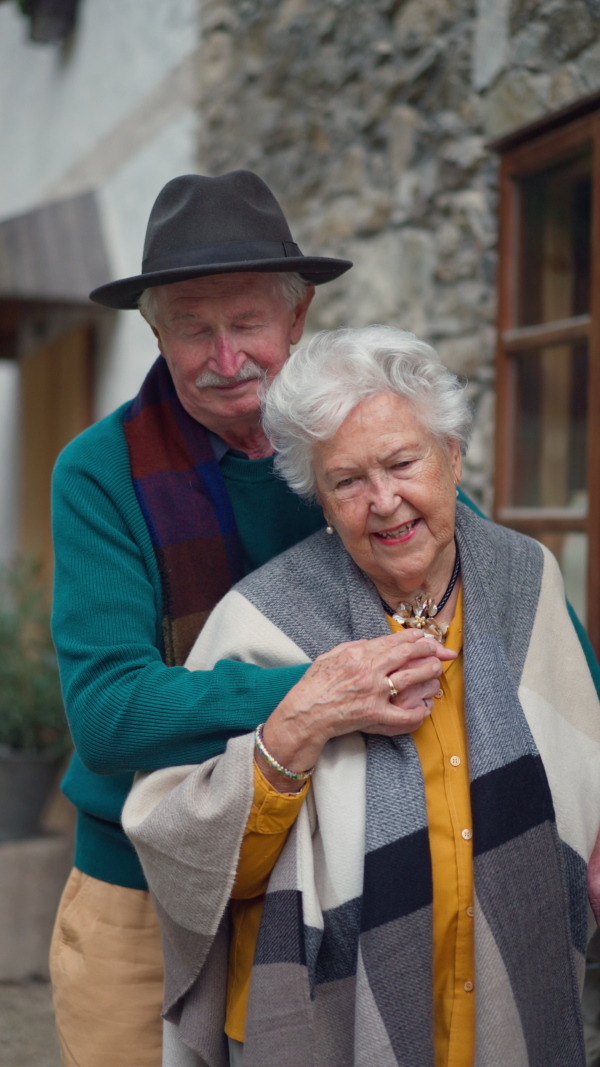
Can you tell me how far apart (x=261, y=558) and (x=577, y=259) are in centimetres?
176

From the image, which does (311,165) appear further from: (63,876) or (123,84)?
(63,876)

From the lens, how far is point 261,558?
6.56ft

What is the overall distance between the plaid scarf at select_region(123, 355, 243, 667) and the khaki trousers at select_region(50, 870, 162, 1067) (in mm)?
535

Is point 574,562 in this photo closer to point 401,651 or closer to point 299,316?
point 299,316

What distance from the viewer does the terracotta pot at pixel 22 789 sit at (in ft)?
14.0

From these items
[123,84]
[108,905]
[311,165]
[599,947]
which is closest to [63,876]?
[108,905]

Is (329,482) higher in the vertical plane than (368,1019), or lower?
higher

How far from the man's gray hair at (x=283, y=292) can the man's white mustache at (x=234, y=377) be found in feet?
0.55

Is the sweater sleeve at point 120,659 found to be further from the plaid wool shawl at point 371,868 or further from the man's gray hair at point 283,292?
the man's gray hair at point 283,292

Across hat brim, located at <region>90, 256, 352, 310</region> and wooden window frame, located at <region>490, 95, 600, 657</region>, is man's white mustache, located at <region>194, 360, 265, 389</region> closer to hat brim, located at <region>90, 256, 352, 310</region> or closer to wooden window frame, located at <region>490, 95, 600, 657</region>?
hat brim, located at <region>90, 256, 352, 310</region>

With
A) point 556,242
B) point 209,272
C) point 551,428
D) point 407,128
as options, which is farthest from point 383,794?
point 407,128

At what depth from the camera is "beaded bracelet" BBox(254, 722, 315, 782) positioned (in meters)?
1.56

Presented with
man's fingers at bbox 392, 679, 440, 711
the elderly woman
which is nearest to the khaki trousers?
the elderly woman

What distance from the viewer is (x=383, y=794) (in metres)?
1.60
